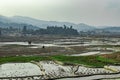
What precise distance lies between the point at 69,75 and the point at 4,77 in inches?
208

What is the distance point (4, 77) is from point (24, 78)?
1.57m

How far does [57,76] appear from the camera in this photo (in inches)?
817

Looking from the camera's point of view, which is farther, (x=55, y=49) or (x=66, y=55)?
(x=55, y=49)

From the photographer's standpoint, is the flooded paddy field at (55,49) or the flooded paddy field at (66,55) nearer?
the flooded paddy field at (66,55)

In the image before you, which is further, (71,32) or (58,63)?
(71,32)

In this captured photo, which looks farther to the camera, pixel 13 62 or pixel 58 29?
pixel 58 29

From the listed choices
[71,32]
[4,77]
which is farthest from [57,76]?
[71,32]

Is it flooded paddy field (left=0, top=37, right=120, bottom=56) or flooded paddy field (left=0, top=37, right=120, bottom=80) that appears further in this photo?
flooded paddy field (left=0, top=37, right=120, bottom=56)

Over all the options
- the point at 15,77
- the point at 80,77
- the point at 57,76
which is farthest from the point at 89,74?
the point at 15,77

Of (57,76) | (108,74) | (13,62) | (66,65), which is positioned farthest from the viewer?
(13,62)

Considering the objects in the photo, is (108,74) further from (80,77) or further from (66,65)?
(66,65)

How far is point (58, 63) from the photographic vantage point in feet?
96.3

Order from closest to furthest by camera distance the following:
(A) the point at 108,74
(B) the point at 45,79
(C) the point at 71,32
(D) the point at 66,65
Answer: (B) the point at 45,79
(A) the point at 108,74
(D) the point at 66,65
(C) the point at 71,32

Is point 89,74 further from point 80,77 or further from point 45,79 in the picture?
point 45,79
